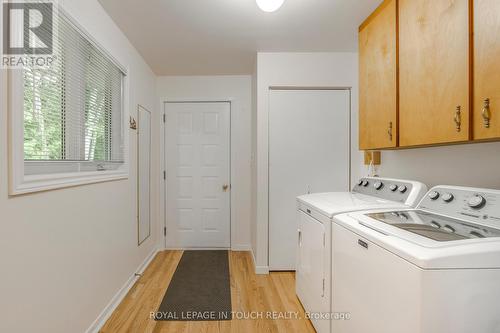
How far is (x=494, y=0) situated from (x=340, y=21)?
1.37 metres

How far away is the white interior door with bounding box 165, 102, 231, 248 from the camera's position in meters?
3.70

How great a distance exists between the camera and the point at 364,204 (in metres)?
1.72

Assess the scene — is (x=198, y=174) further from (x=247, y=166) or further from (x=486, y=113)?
(x=486, y=113)

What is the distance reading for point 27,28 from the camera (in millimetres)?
1292

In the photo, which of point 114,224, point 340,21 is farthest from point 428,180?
point 114,224

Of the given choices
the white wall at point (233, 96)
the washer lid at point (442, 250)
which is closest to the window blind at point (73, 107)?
the white wall at point (233, 96)

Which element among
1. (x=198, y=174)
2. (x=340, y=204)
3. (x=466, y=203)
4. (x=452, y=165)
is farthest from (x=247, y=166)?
(x=466, y=203)

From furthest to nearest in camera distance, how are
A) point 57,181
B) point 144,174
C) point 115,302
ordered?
1. point 144,174
2. point 115,302
3. point 57,181

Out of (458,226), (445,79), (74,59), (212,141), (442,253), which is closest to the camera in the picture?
(442,253)

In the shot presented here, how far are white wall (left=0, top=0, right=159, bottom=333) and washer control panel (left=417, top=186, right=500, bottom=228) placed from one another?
2.12m

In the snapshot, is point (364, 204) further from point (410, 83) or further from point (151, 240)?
point (151, 240)

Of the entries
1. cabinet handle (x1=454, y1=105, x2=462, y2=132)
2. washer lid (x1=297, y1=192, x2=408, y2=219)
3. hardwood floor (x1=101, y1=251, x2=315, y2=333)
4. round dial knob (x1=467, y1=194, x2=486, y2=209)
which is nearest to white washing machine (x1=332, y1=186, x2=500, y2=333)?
round dial knob (x1=467, y1=194, x2=486, y2=209)

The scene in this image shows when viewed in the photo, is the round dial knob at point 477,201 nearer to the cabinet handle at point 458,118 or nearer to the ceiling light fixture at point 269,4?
the cabinet handle at point 458,118

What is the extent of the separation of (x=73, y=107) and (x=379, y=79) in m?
2.09
